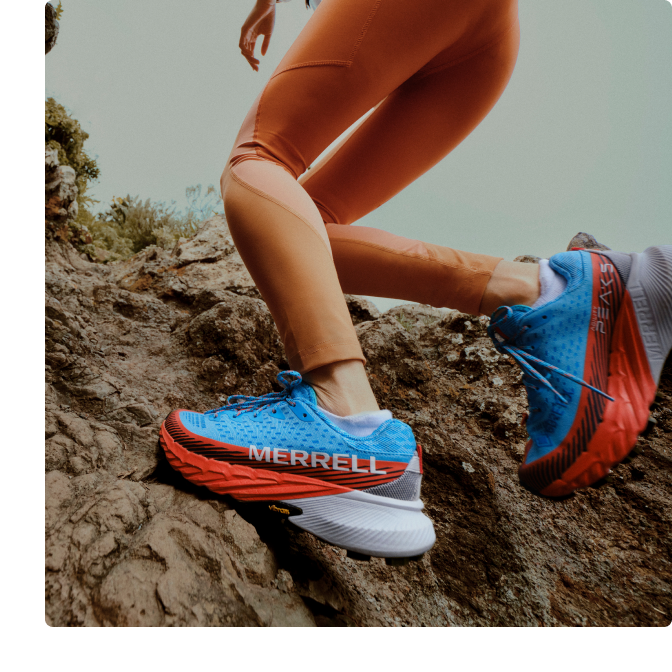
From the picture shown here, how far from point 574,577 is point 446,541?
285mm

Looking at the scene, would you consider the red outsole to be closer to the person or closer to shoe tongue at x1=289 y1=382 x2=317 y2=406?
the person

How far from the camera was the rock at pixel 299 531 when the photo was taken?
2.07 ft

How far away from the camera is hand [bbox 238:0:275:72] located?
118cm

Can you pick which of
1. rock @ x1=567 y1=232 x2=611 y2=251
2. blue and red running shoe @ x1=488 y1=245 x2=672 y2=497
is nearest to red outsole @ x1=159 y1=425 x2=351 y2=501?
blue and red running shoe @ x1=488 y1=245 x2=672 y2=497

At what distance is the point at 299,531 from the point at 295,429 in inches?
9.5

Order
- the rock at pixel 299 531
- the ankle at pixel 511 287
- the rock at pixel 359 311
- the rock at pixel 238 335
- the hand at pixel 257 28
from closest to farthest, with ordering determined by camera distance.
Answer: the rock at pixel 299 531 < the ankle at pixel 511 287 < the hand at pixel 257 28 < the rock at pixel 238 335 < the rock at pixel 359 311

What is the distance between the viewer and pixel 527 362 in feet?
2.63

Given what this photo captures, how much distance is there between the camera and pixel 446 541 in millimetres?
950

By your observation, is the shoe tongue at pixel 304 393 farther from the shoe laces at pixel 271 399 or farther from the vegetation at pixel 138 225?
the vegetation at pixel 138 225

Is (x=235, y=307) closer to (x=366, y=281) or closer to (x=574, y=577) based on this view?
(x=366, y=281)

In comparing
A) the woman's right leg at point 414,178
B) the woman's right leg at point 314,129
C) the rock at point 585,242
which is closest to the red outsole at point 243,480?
the woman's right leg at point 314,129

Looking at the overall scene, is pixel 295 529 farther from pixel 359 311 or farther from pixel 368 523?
pixel 359 311

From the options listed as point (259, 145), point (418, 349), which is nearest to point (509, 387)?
point (418, 349)

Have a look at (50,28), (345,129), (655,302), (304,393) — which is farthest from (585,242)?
(50,28)
